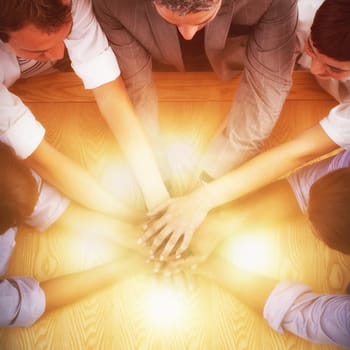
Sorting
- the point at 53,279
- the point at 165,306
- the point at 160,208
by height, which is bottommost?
the point at 165,306

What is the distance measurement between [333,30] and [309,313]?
667mm

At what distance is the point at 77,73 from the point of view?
47.6 inches

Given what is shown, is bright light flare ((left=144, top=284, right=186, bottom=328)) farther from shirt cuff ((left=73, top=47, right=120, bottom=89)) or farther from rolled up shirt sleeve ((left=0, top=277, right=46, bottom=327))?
shirt cuff ((left=73, top=47, right=120, bottom=89))

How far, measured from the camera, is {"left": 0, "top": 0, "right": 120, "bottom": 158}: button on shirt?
3.51 ft

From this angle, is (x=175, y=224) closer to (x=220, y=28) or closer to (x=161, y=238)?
(x=161, y=238)

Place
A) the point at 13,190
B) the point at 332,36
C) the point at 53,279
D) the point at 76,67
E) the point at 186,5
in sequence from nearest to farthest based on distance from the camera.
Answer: the point at 186,5 < the point at 332,36 < the point at 13,190 < the point at 76,67 < the point at 53,279

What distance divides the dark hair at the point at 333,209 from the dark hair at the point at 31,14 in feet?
2.19

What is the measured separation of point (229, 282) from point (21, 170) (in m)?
0.62

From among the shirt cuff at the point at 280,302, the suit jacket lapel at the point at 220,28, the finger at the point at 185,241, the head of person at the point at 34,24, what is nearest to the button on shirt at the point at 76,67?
the head of person at the point at 34,24

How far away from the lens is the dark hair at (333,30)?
0.93m

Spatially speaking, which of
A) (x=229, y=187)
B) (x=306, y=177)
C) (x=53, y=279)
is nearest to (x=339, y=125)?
(x=306, y=177)

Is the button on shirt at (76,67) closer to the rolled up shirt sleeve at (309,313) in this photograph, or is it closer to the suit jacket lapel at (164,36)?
the suit jacket lapel at (164,36)

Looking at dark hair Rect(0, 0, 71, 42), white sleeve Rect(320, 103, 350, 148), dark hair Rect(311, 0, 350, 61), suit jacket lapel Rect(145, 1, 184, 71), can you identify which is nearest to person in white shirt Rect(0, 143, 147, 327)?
dark hair Rect(0, 0, 71, 42)

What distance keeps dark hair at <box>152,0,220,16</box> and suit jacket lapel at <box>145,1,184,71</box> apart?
0.26 m
